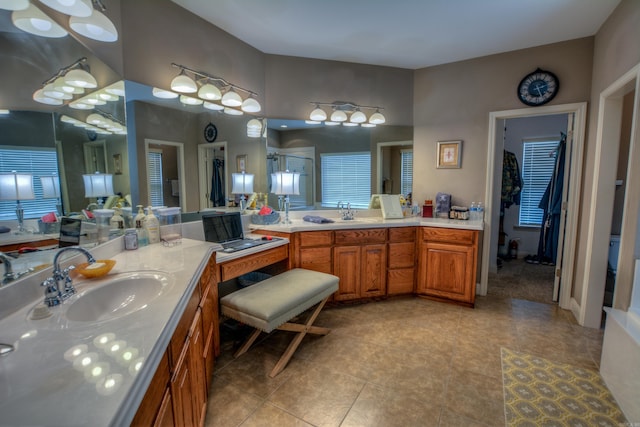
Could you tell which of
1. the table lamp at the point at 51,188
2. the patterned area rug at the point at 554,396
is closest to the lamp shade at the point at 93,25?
the table lamp at the point at 51,188

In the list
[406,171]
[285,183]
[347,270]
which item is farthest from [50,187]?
[406,171]

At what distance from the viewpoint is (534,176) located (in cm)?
491

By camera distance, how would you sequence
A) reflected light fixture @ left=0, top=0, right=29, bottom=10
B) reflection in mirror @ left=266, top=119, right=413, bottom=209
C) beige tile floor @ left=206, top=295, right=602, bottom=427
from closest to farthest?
reflected light fixture @ left=0, top=0, right=29, bottom=10
beige tile floor @ left=206, top=295, right=602, bottom=427
reflection in mirror @ left=266, top=119, right=413, bottom=209

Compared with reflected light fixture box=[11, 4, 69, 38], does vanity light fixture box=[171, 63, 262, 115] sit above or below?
above

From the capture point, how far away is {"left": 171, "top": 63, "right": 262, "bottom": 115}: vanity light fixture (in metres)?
2.34

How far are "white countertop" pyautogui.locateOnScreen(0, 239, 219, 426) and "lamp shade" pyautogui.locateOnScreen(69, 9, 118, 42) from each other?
1228mm

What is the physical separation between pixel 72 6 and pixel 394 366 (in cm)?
263

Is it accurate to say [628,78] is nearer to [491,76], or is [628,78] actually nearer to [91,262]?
[491,76]

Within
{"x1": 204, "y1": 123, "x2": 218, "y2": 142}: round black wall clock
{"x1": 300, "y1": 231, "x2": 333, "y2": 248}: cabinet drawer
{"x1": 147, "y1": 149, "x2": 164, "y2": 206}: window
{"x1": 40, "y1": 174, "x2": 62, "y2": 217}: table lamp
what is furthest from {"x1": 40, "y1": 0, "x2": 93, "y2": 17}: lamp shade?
{"x1": 300, "y1": 231, "x2": 333, "y2": 248}: cabinet drawer

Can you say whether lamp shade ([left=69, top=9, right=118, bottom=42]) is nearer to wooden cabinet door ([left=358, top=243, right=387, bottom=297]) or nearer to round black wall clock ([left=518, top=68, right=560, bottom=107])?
wooden cabinet door ([left=358, top=243, right=387, bottom=297])

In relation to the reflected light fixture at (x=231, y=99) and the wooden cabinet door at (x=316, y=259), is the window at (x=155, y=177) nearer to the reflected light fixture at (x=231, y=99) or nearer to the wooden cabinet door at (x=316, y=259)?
the reflected light fixture at (x=231, y=99)

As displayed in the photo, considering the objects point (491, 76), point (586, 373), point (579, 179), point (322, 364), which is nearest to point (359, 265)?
point (322, 364)

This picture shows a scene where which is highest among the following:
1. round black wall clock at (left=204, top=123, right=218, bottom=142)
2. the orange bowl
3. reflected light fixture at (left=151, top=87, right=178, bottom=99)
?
reflected light fixture at (left=151, top=87, right=178, bottom=99)

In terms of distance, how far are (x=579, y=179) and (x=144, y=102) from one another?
3804mm
